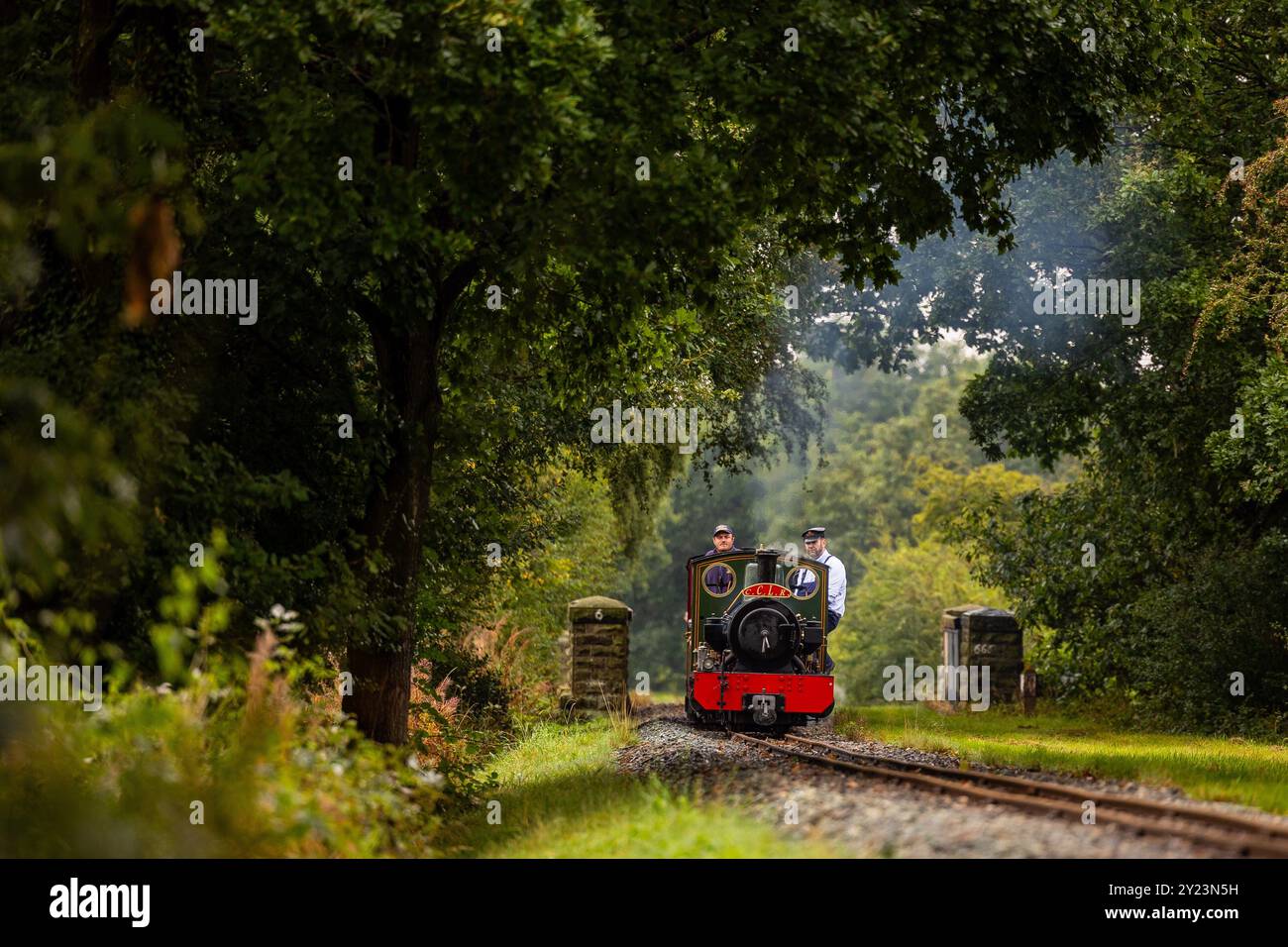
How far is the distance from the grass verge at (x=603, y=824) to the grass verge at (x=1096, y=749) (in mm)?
3535

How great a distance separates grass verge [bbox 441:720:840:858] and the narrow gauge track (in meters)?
1.75

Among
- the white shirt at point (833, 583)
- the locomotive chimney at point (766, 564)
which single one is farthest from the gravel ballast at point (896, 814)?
the white shirt at point (833, 583)

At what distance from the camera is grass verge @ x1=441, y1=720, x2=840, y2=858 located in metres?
8.03

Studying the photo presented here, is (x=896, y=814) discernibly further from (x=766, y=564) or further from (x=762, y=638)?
(x=766, y=564)

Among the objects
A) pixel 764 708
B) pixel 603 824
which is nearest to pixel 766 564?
pixel 764 708

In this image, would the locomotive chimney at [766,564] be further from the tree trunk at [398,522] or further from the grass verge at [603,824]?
the tree trunk at [398,522]

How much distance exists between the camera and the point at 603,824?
9.66 m

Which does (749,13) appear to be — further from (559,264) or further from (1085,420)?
(1085,420)

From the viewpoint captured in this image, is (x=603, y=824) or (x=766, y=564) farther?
(x=766, y=564)

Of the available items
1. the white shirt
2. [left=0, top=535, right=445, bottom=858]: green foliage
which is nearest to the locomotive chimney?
the white shirt

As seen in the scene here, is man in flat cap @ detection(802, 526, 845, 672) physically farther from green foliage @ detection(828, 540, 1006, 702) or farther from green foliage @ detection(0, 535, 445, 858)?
green foliage @ detection(828, 540, 1006, 702)

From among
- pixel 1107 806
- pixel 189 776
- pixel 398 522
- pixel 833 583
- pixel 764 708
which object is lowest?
pixel 764 708

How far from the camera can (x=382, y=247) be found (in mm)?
10734

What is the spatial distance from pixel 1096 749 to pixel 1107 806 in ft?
26.1
